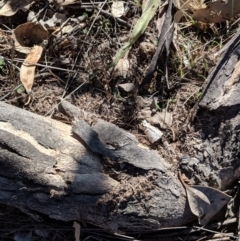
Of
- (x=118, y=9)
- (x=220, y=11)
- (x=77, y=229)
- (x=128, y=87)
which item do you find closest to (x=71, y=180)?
(x=77, y=229)

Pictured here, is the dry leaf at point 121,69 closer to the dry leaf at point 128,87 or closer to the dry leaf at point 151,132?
the dry leaf at point 128,87

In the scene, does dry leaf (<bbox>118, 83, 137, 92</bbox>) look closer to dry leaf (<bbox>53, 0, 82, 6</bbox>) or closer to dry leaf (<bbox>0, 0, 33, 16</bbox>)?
dry leaf (<bbox>53, 0, 82, 6</bbox>)

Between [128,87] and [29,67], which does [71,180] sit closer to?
[128,87]

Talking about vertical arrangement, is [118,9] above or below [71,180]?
above

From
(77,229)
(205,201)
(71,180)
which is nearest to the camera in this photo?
(71,180)

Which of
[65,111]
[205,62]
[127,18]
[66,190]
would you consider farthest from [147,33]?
[66,190]
